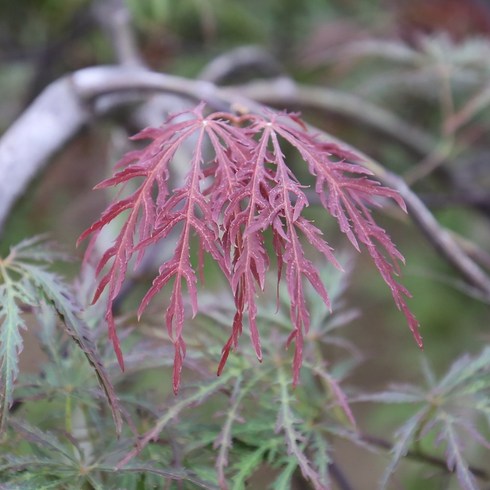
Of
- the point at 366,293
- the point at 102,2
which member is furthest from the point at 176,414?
the point at 366,293

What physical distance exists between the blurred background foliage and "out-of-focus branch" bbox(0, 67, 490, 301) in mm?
361

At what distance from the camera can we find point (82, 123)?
2.31 feet

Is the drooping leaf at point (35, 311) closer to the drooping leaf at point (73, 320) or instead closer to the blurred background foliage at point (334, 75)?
the drooping leaf at point (73, 320)

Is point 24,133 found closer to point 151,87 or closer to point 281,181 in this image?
point 151,87

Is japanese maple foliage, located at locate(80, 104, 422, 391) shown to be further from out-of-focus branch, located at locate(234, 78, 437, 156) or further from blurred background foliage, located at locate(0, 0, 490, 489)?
blurred background foliage, located at locate(0, 0, 490, 489)

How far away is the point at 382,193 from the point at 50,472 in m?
0.25

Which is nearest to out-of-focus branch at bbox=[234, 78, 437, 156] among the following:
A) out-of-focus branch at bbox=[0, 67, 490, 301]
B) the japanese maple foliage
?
out-of-focus branch at bbox=[0, 67, 490, 301]

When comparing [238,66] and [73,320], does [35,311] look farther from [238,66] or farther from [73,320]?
[238,66]

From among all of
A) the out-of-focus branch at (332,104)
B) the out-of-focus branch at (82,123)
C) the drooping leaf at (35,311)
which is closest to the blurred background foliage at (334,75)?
the out-of-focus branch at (332,104)

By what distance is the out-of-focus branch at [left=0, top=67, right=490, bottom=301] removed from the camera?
1.95ft

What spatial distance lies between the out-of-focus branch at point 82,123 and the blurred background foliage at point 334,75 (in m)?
0.36

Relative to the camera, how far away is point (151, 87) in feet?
2.28

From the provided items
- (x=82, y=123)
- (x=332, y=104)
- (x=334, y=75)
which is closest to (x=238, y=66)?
(x=332, y=104)

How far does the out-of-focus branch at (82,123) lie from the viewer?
60 cm
